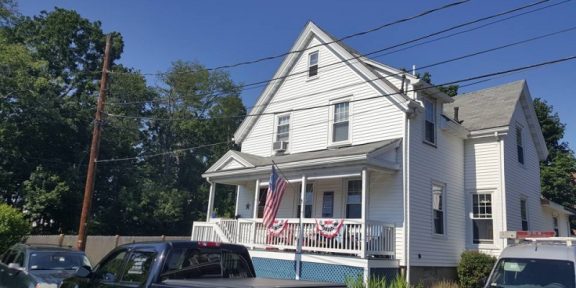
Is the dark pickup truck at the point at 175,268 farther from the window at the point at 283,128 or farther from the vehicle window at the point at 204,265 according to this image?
the window at the point at 283,128

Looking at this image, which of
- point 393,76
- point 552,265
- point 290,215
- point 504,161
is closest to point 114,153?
point 290,215

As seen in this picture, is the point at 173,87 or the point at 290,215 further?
the point at 173,87

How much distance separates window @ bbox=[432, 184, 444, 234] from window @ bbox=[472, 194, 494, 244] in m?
1.82

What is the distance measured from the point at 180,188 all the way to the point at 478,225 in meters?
29.0

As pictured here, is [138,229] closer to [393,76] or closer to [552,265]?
[393,76]

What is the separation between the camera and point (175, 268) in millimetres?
6180

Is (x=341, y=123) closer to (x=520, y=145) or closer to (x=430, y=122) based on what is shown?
(x=430, y=122)

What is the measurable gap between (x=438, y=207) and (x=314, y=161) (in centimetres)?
515

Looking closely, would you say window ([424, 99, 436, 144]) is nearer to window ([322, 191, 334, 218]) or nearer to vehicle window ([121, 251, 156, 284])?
window ([322, 191, 334, 218])

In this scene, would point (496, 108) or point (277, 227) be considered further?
point (496, 108)

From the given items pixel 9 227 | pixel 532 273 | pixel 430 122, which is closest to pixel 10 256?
pixel 9 227

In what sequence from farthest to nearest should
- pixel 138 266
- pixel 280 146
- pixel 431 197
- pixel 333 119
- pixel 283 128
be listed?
pixel 283 128 → pixel 280 146 → pixel 333 119 → pixel 431 197 → pixel 138 266

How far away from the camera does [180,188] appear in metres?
41.8

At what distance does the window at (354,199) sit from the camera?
659 inches
